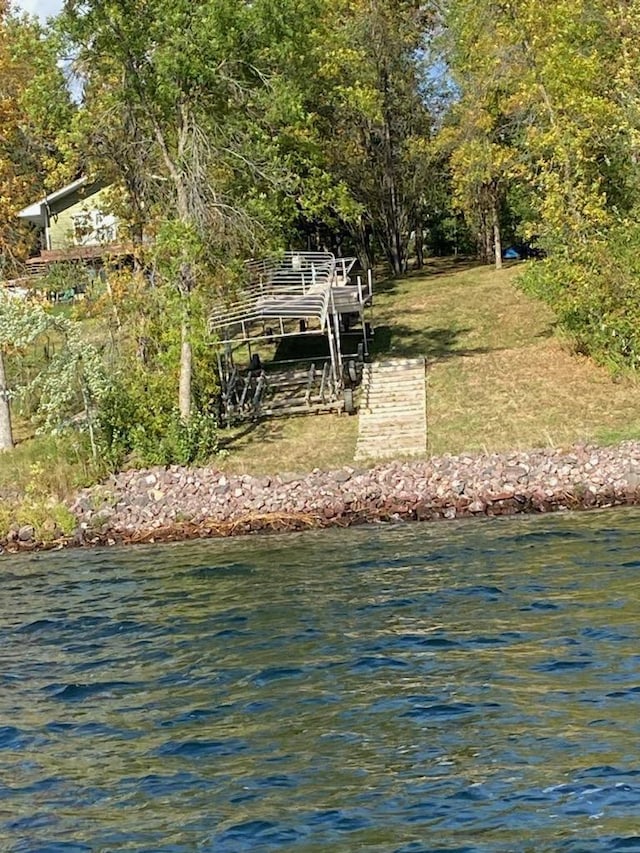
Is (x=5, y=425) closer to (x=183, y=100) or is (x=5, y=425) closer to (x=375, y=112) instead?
(x=183, y=100)

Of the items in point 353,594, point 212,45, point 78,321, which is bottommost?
point 353,594

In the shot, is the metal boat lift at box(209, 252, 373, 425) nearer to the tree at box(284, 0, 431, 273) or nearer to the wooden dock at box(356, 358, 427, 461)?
the wooden dock at box(356, 358, 427, 461)

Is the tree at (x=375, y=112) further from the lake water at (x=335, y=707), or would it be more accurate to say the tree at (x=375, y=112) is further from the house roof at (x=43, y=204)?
the lake water at (x=335, y=707)

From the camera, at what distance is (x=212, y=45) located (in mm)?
31188

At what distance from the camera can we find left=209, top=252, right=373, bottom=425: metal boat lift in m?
35.6

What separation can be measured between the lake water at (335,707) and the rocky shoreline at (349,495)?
16.8 ft

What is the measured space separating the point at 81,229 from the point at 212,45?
1073 cm

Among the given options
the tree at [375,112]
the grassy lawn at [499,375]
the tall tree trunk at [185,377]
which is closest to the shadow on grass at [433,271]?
the tree at [375,112]

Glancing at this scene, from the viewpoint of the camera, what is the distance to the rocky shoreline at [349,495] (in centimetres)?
2572

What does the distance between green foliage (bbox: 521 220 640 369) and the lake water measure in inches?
627

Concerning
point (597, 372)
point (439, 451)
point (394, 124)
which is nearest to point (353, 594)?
point (439, 451)

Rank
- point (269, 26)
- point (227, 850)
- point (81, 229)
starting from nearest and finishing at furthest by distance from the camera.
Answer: point (227, 850) → point (269, 26) → point (81, 229)

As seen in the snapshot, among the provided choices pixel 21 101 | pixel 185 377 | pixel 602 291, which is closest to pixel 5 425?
pixel 185 377

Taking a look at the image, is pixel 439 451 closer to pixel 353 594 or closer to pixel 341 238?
pixel 353 594
